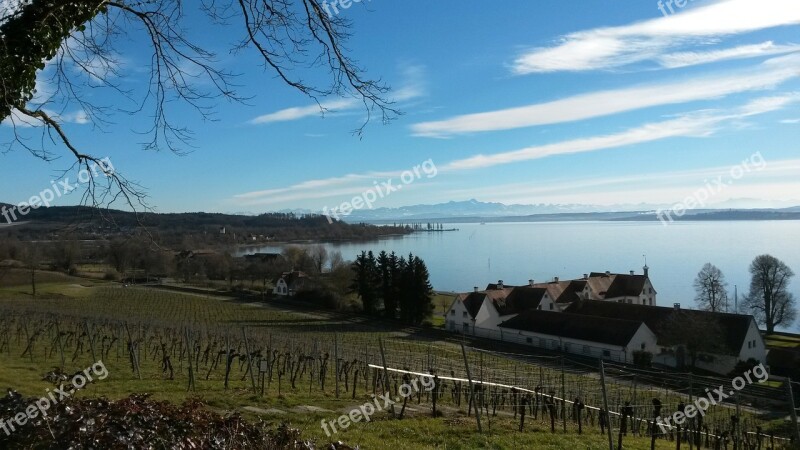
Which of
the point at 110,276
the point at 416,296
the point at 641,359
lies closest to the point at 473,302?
the point at 416,296

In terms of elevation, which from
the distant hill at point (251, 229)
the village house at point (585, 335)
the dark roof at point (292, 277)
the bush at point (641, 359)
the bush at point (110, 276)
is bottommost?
the bush at point (641, 359)

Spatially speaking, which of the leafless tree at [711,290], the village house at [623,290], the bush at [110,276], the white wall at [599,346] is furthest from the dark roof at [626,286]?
the bush at [110,276]

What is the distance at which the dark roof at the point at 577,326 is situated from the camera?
33.6 meters

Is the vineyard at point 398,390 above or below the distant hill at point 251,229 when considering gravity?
below

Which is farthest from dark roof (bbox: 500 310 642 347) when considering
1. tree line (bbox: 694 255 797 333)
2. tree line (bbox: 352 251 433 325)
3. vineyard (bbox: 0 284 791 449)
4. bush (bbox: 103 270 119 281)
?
bush (bbox: 103 270 119 281)

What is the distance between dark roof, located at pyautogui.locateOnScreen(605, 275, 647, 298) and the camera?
5036 cm

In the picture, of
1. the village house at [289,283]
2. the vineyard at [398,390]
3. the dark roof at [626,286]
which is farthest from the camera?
the village house at [289,283]

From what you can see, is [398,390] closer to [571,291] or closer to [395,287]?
[395,287]

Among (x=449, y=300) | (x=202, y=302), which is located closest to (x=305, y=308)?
(x=202, y=302)

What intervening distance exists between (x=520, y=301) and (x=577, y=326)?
10.9m

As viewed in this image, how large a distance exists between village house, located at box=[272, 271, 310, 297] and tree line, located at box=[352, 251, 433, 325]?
47.5 feet

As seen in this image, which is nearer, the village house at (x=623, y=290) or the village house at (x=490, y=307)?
the village house at (x=490, y=307)

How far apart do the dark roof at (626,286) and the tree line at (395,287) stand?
17.6 metres

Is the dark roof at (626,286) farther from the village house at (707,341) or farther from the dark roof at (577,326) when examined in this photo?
the village house at (707,341)
